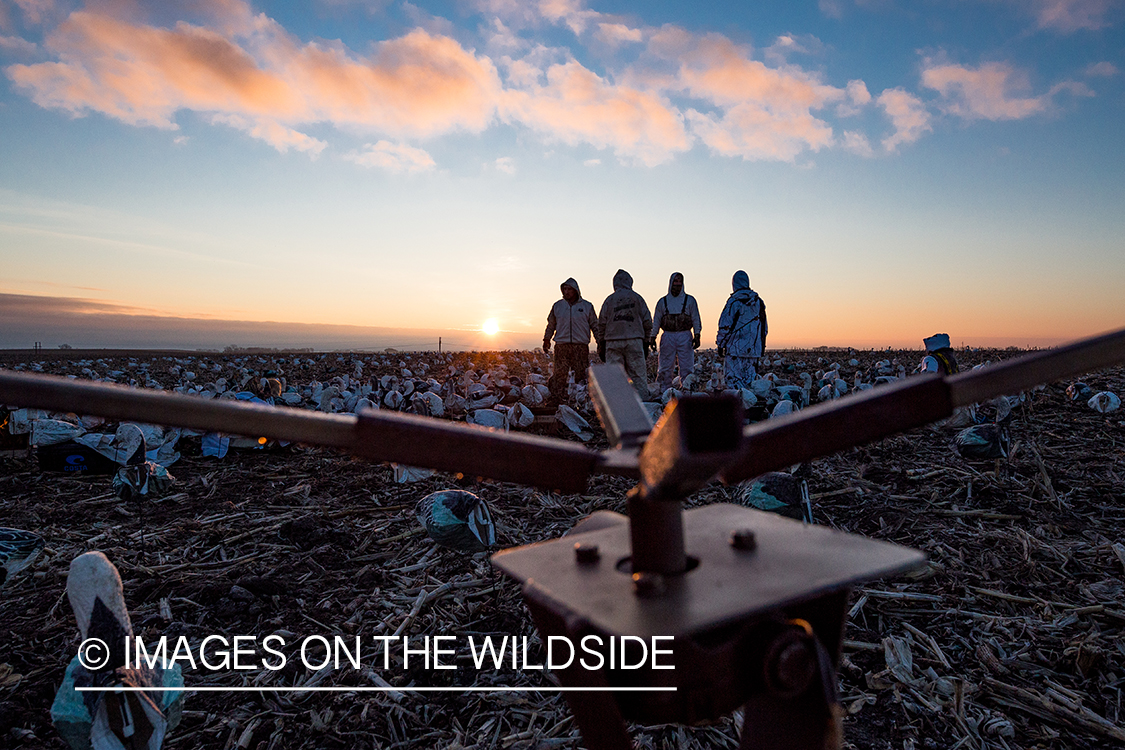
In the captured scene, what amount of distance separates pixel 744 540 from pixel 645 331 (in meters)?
12.4

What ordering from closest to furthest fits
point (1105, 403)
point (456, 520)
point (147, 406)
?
point (147, 406) < point (456, 520) < point (1105, 403)

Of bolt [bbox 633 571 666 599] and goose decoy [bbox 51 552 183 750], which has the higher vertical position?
bolt [bbox 633 571 666 599]

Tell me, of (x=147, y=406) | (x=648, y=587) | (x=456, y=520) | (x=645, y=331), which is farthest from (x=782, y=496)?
(x=645, y=331)

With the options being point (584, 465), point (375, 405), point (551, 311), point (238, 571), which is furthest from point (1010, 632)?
point (551, 311)

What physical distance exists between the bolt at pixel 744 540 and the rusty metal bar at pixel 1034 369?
53 centimetres

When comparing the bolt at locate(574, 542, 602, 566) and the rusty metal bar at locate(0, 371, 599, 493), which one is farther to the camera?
the bolt at locate(574, 542, 602, 566)

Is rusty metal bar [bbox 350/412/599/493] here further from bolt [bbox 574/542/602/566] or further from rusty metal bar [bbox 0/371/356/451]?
bolt [bbox 574/542/602/566]

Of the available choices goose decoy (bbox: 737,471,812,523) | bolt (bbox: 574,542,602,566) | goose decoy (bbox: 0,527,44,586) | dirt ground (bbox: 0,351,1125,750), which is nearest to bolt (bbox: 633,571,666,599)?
bolt (bbox: 574,542,602,566)

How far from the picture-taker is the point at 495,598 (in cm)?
429

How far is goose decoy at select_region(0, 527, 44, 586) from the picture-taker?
4016 mm

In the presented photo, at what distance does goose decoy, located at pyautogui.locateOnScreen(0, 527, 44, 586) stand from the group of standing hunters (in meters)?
10.2

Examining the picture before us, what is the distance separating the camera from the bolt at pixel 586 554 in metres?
1.37

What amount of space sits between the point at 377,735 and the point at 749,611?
2.89 meters

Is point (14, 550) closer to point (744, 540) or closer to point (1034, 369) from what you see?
point (744, 540)
